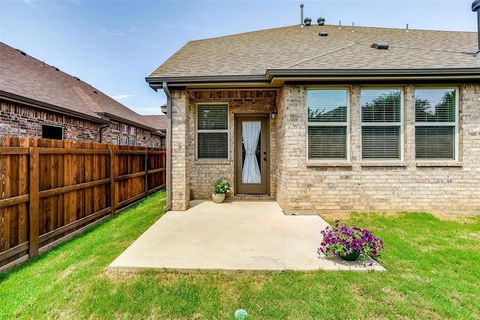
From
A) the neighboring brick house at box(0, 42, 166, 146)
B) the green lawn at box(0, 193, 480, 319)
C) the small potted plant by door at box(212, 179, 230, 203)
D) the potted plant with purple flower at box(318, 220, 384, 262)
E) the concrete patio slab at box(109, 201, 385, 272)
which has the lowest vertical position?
the green lawn at box(0, 193, 480, 319)

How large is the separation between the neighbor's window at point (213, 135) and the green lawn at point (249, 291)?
3886 mm

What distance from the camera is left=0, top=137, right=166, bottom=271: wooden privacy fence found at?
10.2ft

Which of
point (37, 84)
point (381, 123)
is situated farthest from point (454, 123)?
point (37, 84)

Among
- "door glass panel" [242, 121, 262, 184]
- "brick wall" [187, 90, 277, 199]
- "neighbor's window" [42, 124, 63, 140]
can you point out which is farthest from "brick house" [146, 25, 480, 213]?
"neighbor's window" [42, 124, 63, 140]

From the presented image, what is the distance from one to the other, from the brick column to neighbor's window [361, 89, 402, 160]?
4.27m

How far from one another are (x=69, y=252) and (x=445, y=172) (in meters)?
7.65

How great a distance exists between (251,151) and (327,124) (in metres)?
2.40

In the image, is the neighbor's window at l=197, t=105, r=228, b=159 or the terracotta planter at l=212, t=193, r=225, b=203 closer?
the terracotta planter at l=212, t=193, r=225, b=203

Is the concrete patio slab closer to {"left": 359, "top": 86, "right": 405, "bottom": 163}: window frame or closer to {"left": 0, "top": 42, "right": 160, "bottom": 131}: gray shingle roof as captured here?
{"left": 359, "top": 86, "right": 405, "bottom": 163}: window frame

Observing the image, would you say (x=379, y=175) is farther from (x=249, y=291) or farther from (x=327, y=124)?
(x=249, y=291)

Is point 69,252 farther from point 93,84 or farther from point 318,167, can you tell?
point 93,84

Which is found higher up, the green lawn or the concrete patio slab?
the concrete patio slab

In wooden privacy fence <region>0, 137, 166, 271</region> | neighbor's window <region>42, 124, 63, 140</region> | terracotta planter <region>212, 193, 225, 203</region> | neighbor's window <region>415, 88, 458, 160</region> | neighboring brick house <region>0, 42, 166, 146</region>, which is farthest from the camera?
neighbor's window <region>42, 124, 63, 140</region>

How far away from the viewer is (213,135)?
6902 mm
